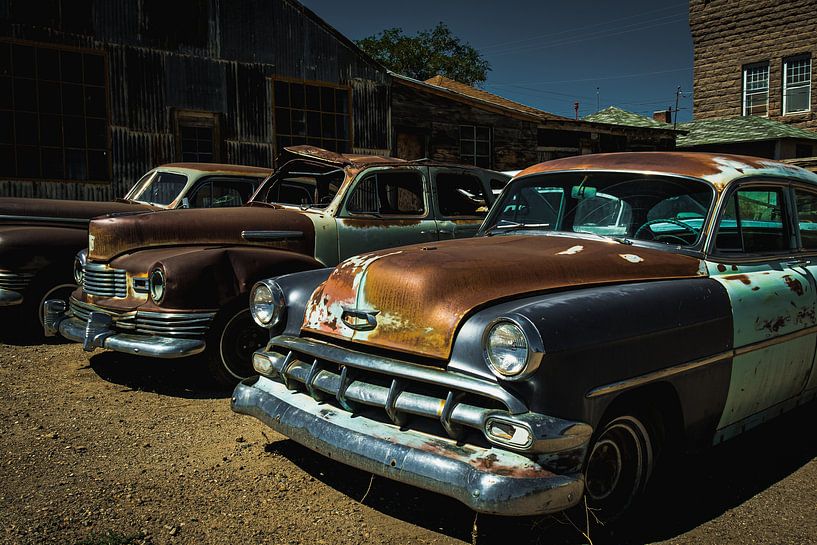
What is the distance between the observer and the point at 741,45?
72.7 feet

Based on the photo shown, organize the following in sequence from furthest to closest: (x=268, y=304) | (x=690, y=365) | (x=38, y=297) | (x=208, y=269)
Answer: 1. (x=38, y=297)
2. (x=208, y=269)
3. (x=268, y=304)
4. (x=690, y=365)

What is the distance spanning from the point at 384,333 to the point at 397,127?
12.9m

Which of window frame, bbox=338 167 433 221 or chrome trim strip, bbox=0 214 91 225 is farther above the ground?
window frame, bbox=338 167 433 221

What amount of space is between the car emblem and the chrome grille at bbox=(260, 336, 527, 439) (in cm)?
12

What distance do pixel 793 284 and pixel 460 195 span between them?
3.05 m

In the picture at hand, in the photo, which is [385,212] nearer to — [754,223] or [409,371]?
[754,223]

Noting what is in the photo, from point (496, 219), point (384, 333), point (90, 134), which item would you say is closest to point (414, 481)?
point (384, 333)

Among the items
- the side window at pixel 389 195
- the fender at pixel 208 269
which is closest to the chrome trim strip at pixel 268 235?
the fender at pixel 208 269

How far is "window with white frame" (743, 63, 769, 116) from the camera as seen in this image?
22172 millimetres

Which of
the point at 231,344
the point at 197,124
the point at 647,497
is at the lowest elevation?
the point at 647,497

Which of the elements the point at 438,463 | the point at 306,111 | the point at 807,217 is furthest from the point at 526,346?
the point at 306,111

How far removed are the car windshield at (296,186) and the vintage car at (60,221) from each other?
913mm

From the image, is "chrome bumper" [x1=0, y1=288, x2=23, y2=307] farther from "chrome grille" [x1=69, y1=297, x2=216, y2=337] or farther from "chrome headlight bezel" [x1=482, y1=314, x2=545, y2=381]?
"chrome headlight bezel" [x1=482, y1=314, x2=545, y2=381]

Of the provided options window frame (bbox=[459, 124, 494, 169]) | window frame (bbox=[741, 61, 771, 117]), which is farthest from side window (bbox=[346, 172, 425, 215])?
window frame (bbox=[741, 61, 771, 117])
